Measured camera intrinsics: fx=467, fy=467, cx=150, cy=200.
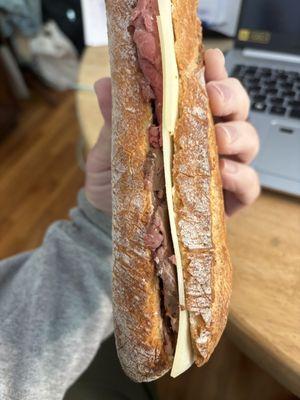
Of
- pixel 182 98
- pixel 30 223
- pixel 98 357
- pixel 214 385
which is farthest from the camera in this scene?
pixel 30 223

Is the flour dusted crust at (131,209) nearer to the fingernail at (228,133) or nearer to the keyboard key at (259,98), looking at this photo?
the fingernail at (228,133)

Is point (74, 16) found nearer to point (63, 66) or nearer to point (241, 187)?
point (63, 66)

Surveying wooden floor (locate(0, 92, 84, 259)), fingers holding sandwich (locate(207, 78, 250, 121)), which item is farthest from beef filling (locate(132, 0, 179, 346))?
wooden floor (locate(0, 92, 84, 259))

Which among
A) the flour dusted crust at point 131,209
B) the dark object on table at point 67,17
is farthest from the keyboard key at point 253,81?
the dark object on table at point 67,17

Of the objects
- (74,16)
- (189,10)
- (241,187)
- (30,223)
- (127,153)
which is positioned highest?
(189,10)

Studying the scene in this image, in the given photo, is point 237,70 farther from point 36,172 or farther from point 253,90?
point 36,172

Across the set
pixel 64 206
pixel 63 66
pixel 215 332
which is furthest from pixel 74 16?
A: pixel 215 332

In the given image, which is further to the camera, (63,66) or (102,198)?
(63,66)
